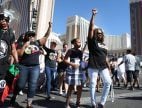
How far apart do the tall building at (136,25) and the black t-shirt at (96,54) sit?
5661 inches

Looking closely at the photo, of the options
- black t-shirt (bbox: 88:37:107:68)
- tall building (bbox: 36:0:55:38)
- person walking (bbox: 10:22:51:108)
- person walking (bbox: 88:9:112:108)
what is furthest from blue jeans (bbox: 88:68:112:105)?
tall building (bbox: 36:0:55:38)

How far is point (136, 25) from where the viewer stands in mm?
156750

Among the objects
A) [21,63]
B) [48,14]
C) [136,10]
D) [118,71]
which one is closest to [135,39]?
[136,10]

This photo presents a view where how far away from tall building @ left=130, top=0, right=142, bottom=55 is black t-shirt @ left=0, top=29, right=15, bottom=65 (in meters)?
146

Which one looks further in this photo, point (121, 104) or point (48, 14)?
point (48, 14)

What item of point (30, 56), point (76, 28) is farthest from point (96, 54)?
point (76, 28)

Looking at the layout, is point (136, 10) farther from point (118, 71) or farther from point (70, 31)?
point (118, 71)

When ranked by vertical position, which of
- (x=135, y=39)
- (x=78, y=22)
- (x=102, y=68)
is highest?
(x=78, y=22)

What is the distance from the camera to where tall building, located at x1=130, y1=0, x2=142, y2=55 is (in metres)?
151

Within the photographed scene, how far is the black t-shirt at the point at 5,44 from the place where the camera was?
17.3ft

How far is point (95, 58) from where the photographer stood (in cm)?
747

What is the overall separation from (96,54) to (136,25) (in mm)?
152426

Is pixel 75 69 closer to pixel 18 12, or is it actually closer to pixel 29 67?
pixel 29 67

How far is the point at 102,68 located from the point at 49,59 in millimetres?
2451
